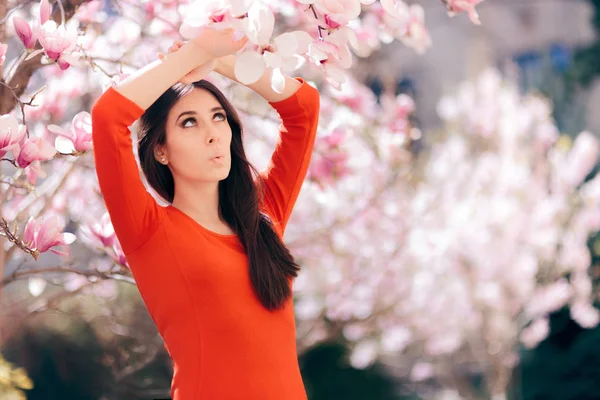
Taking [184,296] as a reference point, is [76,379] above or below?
below

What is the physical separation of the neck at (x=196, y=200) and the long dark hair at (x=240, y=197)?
0.14ft

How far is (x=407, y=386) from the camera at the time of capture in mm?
8664

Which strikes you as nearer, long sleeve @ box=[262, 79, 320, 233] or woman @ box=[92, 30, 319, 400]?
woman @ box=[92, 30, 319, 400]

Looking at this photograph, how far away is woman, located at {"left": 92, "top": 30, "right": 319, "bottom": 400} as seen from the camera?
159 centimetres

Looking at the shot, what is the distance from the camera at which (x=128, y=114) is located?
61.8 inches

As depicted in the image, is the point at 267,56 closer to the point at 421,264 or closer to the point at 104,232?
the point at 104,232

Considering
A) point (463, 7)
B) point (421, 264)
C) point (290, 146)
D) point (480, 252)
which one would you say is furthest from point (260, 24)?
point (480, 252)

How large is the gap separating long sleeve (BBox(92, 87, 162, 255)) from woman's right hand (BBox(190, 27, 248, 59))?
171 millimetres

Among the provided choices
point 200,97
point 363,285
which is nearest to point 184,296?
point 200,97

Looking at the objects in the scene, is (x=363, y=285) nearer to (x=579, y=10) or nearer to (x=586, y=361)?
(x=586, y=361)

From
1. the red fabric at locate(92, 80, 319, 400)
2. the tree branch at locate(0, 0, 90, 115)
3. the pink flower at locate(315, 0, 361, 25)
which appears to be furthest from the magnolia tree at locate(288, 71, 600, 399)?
the pink flower at locate(315, 0, 361, 25)

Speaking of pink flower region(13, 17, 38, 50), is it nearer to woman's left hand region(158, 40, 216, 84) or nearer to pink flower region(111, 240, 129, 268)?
woman's left hand region(158, 40, 216, 84)

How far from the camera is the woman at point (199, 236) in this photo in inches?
62.6

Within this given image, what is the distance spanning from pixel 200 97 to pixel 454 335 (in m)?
5.56
